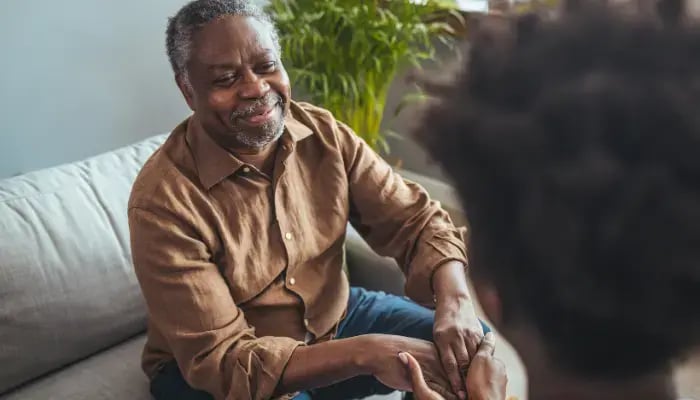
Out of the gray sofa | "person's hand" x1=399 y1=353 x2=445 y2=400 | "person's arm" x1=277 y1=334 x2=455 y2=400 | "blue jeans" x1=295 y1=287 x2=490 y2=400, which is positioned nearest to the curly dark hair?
"person's hand" x1=399 y1=353 x2=445 y2=400

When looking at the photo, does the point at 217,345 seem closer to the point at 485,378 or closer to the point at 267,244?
the point at 267,244

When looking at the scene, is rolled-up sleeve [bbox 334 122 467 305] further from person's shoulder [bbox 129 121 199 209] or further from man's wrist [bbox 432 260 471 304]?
person's shoulder [bbox 129 121 199 209]

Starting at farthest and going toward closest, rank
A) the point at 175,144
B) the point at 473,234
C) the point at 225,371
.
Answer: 1. the point at 175,144
2. the point at 225,371
3. the point at 473,234

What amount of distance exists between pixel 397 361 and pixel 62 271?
75 cm

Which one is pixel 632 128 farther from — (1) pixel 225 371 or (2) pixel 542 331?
(1) pixel 225 371

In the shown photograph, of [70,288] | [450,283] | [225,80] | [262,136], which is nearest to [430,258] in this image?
[450,283]

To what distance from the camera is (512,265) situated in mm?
587

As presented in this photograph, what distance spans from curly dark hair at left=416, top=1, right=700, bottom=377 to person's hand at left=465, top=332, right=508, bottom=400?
562mm

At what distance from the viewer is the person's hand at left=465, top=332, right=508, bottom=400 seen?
3.75ft

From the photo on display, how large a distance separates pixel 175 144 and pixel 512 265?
3.02 feet

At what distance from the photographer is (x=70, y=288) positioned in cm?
151

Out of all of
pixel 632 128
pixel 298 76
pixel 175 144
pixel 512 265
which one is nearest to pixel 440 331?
pixel 175 144

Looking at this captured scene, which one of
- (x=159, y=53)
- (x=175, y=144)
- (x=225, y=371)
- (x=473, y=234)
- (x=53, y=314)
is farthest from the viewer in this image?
(x=159, y=53)

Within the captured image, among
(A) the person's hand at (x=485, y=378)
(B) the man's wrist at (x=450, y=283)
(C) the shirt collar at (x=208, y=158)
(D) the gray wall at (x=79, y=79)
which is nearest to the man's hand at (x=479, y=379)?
(A) the person's hand at (x=485, y=378)
